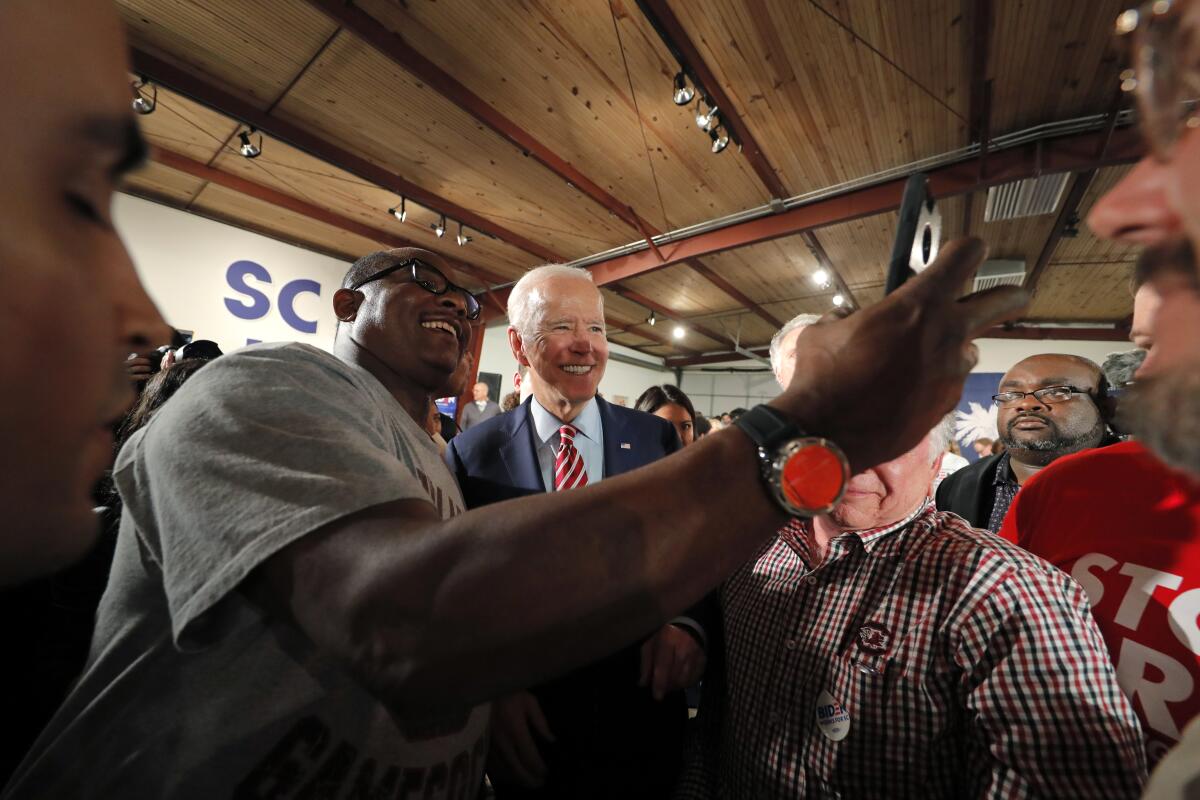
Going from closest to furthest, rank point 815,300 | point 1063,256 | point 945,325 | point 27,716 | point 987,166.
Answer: point 945,325 < point 27,716 < point 987,166 < point 1063,256 < point 815,300

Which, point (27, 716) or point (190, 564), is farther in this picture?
point (27, 716)

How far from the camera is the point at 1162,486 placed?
1243 millimetres

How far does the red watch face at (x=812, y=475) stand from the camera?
0.59 metres

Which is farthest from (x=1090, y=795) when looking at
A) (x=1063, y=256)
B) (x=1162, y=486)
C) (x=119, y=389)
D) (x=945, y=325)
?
(x=1063, y=256)

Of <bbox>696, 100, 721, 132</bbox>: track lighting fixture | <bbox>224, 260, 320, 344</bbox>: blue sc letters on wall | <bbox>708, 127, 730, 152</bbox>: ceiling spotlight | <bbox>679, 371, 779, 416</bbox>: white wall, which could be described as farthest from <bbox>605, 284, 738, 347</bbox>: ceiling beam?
<bbox>224, 260, 320, 344</bbox>: blue sc letters on wall

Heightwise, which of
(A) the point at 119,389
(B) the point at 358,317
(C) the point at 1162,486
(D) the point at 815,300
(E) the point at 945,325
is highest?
(D) the point at 815,300

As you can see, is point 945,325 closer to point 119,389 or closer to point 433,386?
point 119,389

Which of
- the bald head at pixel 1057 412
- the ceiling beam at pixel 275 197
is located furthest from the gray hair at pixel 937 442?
the ceiling beam at pixel 275 197

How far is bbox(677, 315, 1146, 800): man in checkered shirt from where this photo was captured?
0.91 m

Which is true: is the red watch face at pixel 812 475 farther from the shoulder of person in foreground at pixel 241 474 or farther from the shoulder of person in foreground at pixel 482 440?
the shoulder of person in foreground at pixel 482 440

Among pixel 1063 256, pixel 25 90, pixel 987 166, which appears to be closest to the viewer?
pixel 25 90

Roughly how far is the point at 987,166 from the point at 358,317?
252 inches

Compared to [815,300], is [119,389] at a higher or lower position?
lower

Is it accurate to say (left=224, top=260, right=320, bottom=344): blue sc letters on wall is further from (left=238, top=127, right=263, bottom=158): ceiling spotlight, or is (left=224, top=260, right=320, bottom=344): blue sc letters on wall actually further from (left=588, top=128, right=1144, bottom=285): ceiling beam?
(left=588, top=128, right=1144, bottom=285): ceiling beam
